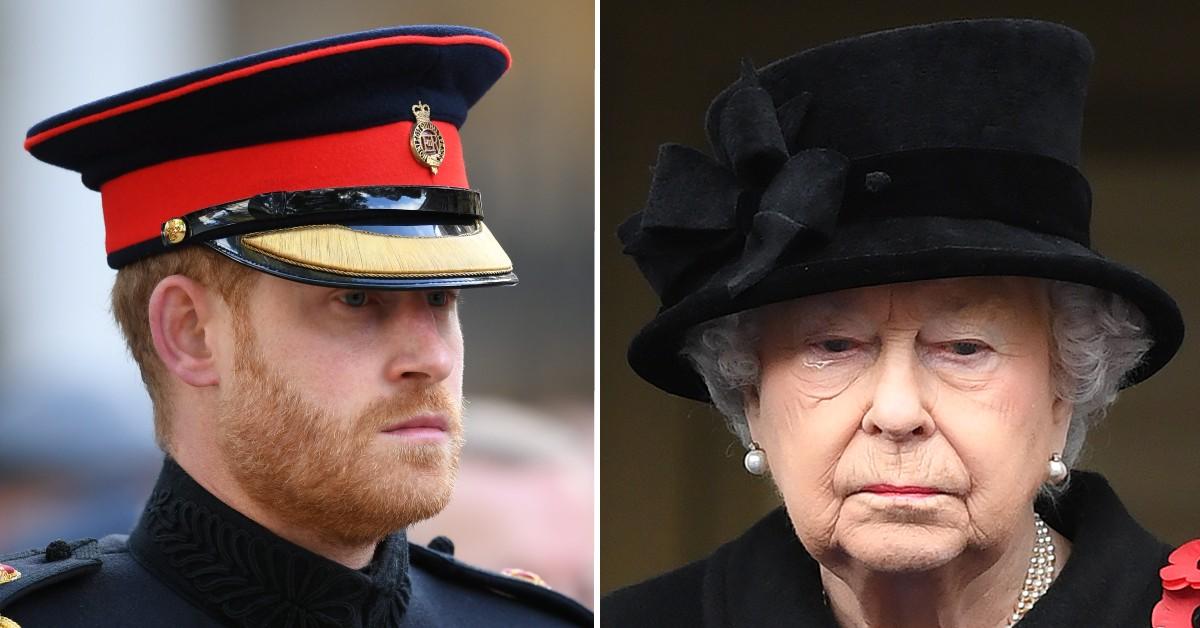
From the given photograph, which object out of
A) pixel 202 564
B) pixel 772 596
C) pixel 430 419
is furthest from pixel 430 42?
pixel 772 596

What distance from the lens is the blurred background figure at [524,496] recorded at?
351 centimetres

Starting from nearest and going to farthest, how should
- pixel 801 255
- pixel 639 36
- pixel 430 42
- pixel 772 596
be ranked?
pixel 801 255, pixel 430 42, pixel 772 596, pixel 639 36

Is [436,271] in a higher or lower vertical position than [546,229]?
lower

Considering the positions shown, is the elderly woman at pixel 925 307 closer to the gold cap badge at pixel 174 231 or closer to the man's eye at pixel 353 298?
the man's eye at pixel 353 298

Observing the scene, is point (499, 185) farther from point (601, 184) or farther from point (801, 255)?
point (801, 255)

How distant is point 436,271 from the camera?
2395 millimetres

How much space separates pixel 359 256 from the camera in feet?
7.70

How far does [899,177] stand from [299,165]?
2.68ft

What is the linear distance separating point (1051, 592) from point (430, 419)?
91 cm

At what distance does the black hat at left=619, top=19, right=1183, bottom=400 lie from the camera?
7.57ft

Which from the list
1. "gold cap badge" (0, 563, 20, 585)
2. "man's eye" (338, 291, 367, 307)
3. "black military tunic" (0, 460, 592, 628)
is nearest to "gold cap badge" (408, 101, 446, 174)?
"man's eye" (338, 291, 367, 307)

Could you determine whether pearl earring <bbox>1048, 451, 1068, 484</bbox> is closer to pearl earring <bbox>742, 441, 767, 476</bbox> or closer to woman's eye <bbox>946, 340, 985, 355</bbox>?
woman's eye <bbox>946, 340, 985, 355</bbox>

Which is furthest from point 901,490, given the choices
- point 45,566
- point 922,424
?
point 45,566

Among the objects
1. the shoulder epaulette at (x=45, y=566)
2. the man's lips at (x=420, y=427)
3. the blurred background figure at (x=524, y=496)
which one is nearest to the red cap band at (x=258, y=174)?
the man's lips at (x=420, y=427)
